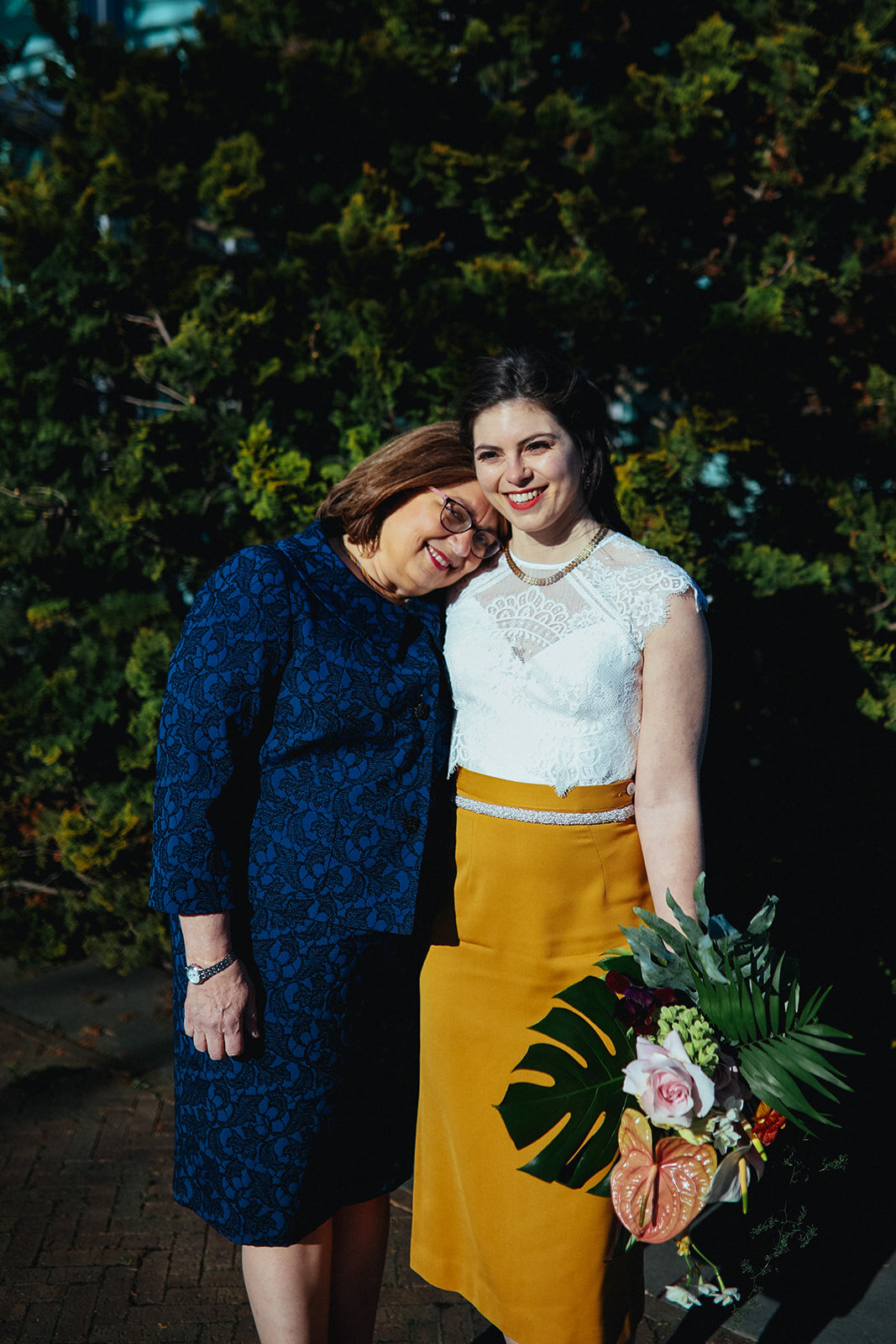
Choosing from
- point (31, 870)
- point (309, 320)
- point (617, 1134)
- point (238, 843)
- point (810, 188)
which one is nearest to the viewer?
point (617, 1134)

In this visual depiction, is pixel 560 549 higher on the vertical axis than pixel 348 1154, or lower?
higher

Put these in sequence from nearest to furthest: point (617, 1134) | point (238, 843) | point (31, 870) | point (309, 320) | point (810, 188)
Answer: point (617, 1134), point (238, 843), point (810, 188), point (309, 320), point (31, 870)

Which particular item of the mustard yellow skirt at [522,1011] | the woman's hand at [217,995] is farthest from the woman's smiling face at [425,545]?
the woman's hand at [217,995]

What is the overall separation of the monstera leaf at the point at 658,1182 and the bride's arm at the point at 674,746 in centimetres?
49

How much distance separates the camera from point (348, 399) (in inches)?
156

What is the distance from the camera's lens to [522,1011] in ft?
6.95

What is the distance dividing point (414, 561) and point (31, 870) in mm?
3409

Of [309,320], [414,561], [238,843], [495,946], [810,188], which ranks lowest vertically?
[495,946]

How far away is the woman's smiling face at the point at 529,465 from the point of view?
211 cm

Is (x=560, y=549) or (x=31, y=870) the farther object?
(x=31, y=870)

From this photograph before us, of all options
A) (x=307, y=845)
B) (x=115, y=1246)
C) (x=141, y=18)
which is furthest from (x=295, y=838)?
(x=141, y=18)

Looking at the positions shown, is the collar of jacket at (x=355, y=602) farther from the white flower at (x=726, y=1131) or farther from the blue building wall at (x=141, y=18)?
the blue building wall at (x=141, y=18)

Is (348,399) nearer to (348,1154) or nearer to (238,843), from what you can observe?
(238,843)

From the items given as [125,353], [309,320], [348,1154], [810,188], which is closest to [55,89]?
[125,353]
